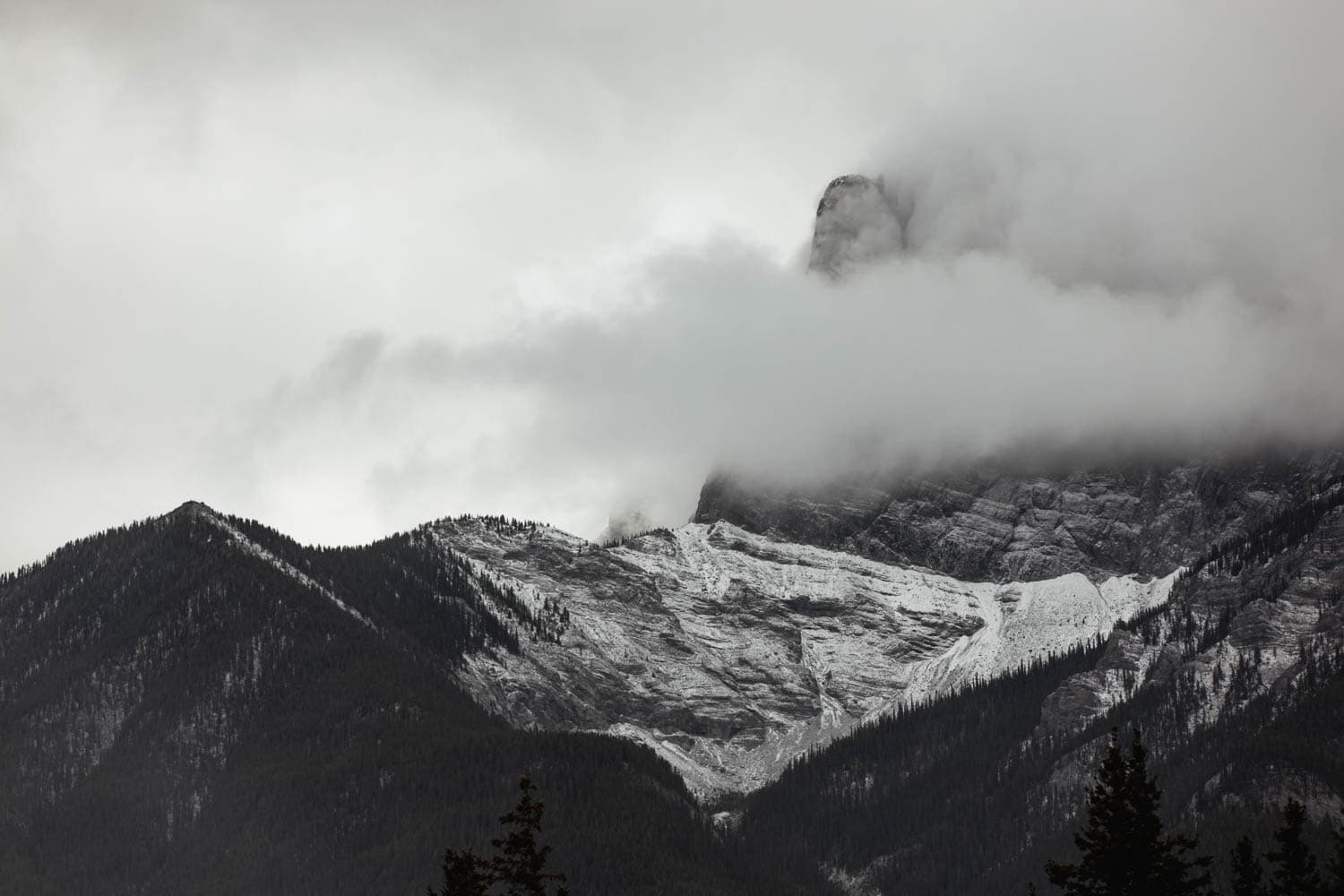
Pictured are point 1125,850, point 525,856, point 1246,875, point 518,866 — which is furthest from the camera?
point 1246,875

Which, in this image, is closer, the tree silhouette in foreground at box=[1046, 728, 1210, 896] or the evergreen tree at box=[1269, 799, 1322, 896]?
the tree silhouette in foreground at box=[1046, 728, 1210, 896]

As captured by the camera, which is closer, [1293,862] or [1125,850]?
[1125,850]

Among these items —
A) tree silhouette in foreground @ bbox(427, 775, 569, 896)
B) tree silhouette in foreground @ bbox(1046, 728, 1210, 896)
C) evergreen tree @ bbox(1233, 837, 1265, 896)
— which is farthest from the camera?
evergreen tree @ bbox(1233, 837, 1265, 896)

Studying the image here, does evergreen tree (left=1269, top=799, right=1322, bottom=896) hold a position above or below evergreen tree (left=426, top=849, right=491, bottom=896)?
above

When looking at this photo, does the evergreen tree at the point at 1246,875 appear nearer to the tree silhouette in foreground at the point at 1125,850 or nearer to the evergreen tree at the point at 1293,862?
the evergreen tree at the point at 1293,862

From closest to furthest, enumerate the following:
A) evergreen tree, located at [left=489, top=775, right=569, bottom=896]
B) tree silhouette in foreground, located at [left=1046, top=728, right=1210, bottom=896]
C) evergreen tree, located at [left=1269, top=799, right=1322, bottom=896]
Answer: evergreen tree, located at [left=489, top=775, right=569, bottom=896] < tree silhouette in foreground, located at [left=1046, top=728, right=1210, bottom=896] < evergreen tree, located at [left=1269, top=799, right=1322, bottom=896]

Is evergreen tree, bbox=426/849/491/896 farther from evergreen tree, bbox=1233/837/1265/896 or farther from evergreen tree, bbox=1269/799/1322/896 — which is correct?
evergreen tree, bbox=1269/799/1322/896

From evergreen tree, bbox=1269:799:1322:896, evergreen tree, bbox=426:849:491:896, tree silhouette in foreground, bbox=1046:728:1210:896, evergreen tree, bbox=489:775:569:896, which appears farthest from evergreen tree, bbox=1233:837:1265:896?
evergreen tree, bbox=426:849:491:896

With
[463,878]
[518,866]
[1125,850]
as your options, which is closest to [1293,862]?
[1125,850]

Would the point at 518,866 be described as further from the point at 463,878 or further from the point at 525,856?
the point at 463,878

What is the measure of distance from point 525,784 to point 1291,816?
31008 mm

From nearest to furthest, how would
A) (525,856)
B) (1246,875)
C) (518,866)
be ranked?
(525,856) < (518,866) < (1246,875)

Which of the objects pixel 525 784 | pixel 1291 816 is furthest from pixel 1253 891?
pixel 525 784

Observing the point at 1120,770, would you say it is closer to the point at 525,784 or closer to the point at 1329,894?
the point at 1329,894
